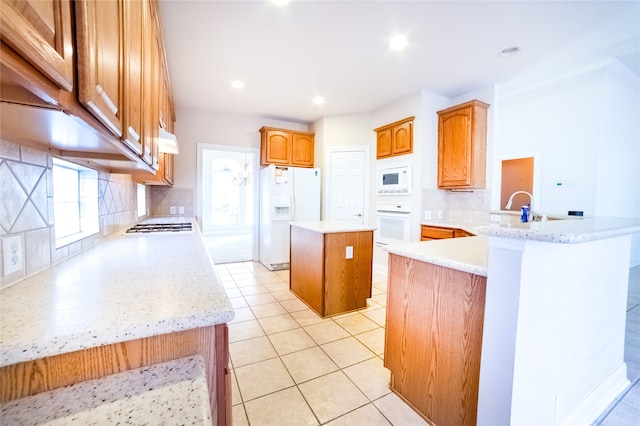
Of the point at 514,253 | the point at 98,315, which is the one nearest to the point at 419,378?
the point at 514,253

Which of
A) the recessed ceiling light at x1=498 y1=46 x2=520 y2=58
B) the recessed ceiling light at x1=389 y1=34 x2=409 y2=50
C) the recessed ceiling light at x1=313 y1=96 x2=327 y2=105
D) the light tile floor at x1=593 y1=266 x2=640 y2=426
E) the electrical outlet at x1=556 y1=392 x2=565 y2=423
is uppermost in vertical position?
the recessed ceiling light at x1=498 y1=46 x2=520 y2=58

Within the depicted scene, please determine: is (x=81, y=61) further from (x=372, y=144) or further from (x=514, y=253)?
(x=372, y=144)

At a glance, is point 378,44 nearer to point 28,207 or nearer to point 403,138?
point 403,138

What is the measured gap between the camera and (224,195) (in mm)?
7047

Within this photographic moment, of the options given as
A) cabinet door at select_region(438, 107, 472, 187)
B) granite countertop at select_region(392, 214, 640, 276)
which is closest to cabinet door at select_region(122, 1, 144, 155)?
granite countertop at select_region(392, 214, 640, 276)

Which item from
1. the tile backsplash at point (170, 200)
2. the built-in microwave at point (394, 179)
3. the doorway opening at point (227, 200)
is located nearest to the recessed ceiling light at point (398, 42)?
the built-in microwave at point (394, 179)

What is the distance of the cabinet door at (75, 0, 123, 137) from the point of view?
53cm

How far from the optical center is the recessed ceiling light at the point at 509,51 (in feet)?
8.25

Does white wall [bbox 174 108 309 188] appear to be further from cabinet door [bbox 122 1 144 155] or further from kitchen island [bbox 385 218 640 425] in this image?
kitchen island [bbox 385 218 640 425]

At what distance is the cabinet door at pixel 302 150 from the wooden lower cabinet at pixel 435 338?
11.1 feet

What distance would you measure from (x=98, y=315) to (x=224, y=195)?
266 inches

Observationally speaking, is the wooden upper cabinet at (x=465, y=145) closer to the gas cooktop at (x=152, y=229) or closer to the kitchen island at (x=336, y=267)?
the kitchen island at (x=336, y=267)

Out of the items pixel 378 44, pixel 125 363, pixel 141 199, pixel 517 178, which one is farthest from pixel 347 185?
pixel 517 178

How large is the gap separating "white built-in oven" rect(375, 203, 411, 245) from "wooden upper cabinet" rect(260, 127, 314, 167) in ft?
5.32
